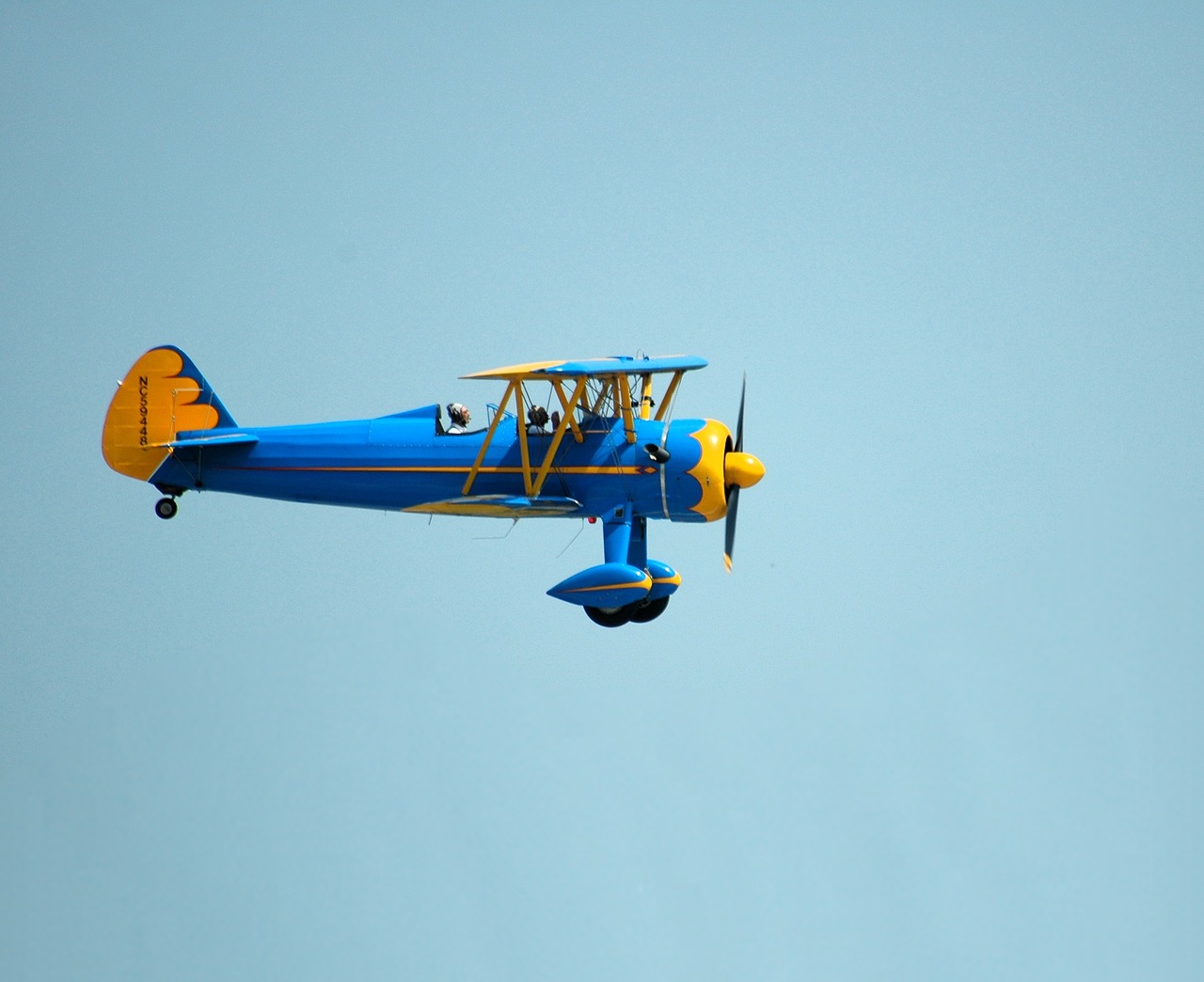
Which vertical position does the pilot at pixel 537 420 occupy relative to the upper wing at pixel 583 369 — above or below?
below

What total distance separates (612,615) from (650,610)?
0.60 meters

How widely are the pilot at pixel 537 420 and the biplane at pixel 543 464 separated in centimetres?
1

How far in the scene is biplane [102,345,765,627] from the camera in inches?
1075

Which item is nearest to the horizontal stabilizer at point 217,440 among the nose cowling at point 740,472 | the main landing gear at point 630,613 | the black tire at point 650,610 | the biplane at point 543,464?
the biplane at point 543,464

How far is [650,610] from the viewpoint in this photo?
28.4m

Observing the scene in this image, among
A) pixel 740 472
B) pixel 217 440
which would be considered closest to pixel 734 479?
pixel 740 472

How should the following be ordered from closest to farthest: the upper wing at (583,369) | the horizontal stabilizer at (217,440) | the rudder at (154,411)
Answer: the upper wing at (583,369)
the horizontal stabilizer at (217,440)
the rudder at (154,411)

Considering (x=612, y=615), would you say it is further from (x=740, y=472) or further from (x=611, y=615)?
(x=740, y=472)

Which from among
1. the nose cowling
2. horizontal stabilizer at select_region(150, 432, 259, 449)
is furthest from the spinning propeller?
horizontal stabilizer at select_region(150, 432, 259, 449)

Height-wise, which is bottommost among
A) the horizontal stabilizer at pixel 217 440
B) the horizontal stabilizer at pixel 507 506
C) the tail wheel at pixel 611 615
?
the tail wheel at pixel 611 615

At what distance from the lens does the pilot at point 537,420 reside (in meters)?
27.8

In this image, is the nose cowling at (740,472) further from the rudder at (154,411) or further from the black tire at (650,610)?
the rudder at (154,411)

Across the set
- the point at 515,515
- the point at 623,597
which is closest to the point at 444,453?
the point at 515,515

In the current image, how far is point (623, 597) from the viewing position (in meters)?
26.7
